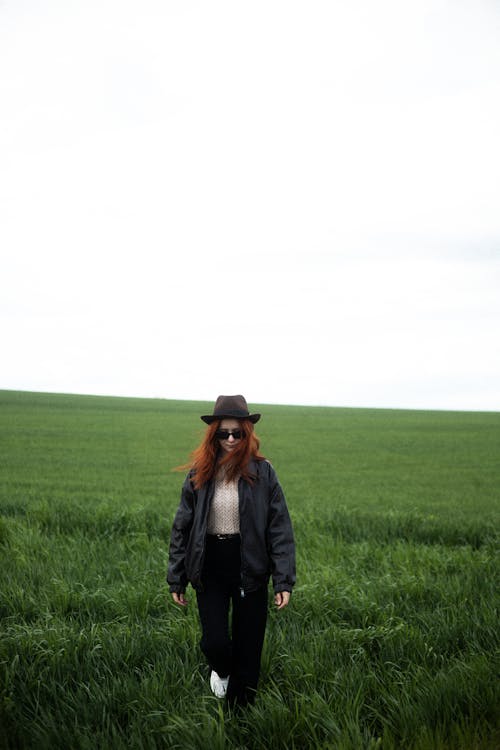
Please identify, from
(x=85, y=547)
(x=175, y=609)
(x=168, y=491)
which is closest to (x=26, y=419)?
(x=168, y=491)

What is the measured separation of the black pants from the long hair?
1.33 ft

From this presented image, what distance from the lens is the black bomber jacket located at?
13.2ft

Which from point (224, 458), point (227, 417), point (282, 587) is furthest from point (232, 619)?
point (227, 417)

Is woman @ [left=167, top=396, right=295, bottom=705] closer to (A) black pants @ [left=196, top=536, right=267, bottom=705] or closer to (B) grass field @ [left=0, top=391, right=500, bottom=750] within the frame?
(A) black pants @ [left=196, top=536, right=267, bottom=705]

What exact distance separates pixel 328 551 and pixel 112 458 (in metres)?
14.0

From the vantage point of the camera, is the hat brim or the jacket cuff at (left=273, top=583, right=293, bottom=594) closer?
the jacket cuff at (left=273, top=583, right=293, bottom=594)

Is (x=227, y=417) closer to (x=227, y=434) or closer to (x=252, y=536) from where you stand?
(x=227, y=434)

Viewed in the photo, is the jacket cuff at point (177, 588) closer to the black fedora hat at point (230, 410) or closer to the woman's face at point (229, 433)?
the woman's face at point (229, 433)

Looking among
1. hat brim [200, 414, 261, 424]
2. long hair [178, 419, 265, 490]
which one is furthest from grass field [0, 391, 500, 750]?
hat brim [200, 414, 261, 424]

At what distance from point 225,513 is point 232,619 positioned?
2.18 ft

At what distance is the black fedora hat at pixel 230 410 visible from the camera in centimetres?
416

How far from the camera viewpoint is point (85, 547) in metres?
8.41

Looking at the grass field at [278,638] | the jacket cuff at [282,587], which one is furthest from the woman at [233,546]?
the grass field at [278,638]

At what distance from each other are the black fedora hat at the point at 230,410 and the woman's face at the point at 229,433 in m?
0.05
